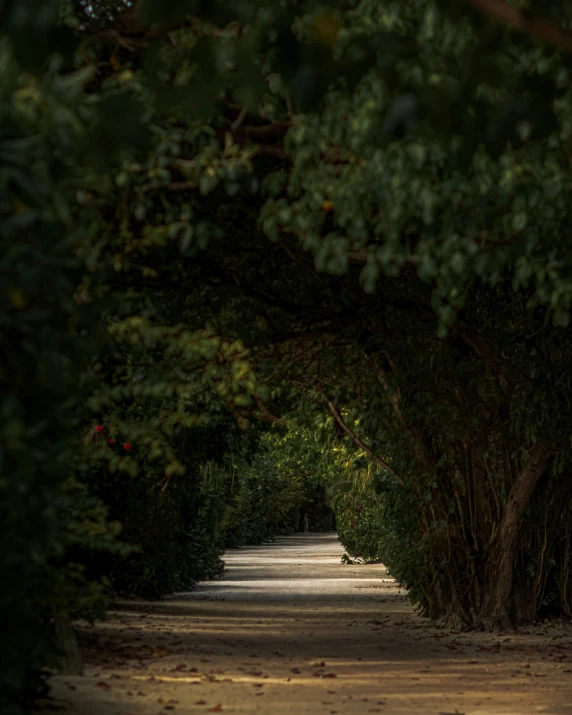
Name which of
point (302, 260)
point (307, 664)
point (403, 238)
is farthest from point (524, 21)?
point (307, 664)

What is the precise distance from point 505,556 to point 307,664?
4373 mm

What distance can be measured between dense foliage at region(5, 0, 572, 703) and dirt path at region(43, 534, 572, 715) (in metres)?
0.92

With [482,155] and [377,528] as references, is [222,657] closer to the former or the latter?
[482,155]

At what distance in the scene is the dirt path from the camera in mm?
8992

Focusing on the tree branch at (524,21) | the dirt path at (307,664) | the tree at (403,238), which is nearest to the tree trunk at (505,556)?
the tree at (403,238)

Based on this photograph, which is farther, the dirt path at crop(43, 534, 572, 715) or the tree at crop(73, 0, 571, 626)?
the dirt path at crop(43, 534, 572, 715)

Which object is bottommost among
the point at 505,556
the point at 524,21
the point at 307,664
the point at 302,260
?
the point at 307,664

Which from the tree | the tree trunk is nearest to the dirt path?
the tree trunk

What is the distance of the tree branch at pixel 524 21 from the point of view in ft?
14.4

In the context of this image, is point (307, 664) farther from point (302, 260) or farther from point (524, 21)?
point (524, 21)

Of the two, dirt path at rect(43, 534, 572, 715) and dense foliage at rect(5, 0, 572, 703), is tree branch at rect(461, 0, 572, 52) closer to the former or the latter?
dense foliage at rect(5, 0, 572, 703)

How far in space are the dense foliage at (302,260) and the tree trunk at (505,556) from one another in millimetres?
29

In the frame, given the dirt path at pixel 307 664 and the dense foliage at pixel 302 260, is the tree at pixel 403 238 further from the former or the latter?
the dirt path at pixel 307 664

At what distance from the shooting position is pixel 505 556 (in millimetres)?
15523
